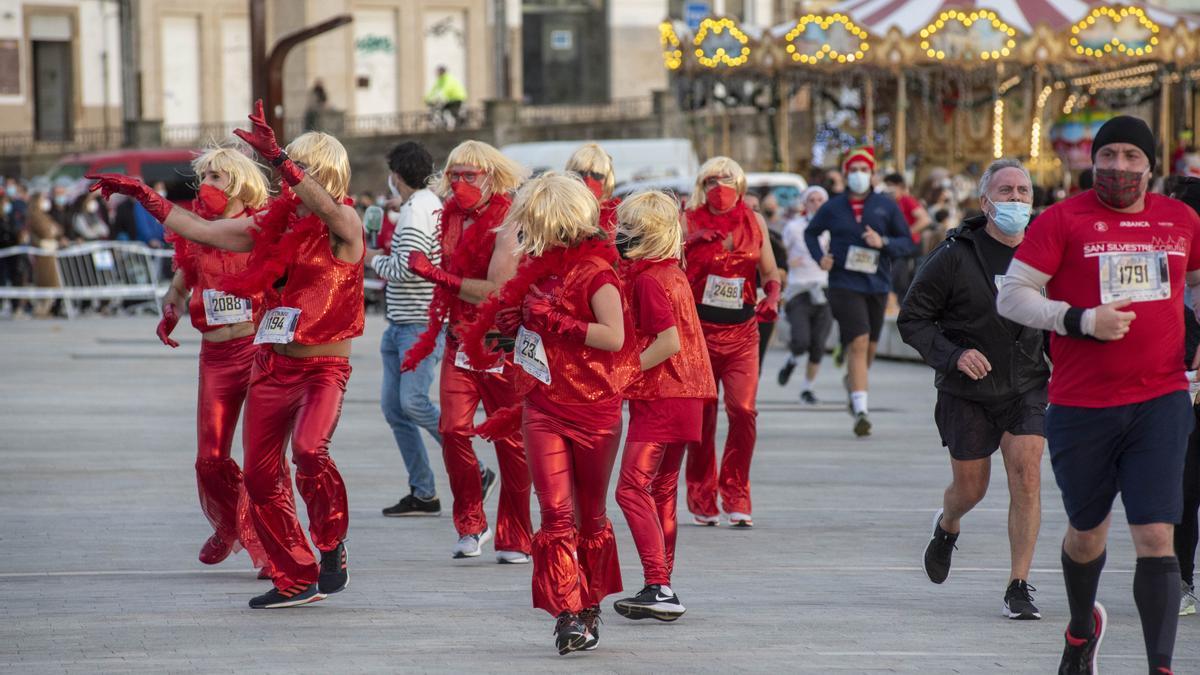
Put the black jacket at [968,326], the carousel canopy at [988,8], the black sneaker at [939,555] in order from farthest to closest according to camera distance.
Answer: the carousel canopy at [988,8], the black sneaker at [939,555], the black jacket at [968,326]

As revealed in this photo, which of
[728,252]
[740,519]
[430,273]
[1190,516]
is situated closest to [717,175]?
[728,252]

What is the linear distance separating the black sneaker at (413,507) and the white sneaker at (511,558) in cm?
155

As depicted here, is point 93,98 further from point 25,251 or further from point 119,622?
point 119,622

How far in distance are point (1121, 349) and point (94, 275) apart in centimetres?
2449

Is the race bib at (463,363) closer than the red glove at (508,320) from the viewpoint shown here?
No

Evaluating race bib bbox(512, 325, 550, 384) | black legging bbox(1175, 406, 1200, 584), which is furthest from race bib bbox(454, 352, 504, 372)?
black legging bbox(1175, 406, 1200, 584)

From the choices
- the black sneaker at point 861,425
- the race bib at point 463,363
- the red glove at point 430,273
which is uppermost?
the red glove at point 430,273

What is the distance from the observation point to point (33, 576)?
825cm

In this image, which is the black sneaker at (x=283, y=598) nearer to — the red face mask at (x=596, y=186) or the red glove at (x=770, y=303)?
the red face mask at (x=596, y=186)

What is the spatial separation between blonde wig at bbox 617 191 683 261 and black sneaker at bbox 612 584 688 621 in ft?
4.01

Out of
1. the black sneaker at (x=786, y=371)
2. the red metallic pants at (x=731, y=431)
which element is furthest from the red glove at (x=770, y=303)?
the black sneaker at (x=786, y=371)

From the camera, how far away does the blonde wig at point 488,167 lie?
28.7 ft

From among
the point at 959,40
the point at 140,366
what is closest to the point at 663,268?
the point at 140,366

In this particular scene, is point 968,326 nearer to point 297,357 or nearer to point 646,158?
point 297,357
